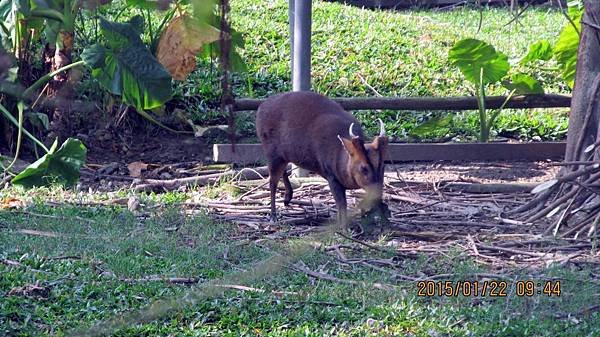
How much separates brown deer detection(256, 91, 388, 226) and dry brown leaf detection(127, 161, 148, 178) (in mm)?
1561

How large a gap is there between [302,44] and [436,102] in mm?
1736

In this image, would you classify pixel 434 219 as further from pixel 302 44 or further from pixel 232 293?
pixel 232 293

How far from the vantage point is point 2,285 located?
209 inches

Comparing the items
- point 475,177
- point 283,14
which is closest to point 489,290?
point 475,177

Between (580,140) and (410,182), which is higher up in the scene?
(580,140)

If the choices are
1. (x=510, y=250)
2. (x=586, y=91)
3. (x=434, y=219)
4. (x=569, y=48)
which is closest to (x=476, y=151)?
(x=569, y=48)

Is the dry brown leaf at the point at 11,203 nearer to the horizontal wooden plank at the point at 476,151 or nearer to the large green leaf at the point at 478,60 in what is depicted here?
the horizontal wooden plank at the point at 476,151

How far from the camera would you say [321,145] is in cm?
712

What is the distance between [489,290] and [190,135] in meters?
4.97

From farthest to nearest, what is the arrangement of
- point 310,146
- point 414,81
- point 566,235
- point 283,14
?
1. point 283,14
2. point 414,81
3. point 310,146
4. point 566,235

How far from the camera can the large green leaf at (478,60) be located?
905 centimetres

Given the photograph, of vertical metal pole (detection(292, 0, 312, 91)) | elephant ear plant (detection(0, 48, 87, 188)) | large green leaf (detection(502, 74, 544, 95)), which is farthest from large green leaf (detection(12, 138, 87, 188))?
large green leaf (detection(502, 74, 544, 95))

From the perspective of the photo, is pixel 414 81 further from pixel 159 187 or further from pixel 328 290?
pixel 328 290

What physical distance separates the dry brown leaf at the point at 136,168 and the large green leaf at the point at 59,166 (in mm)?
1018
